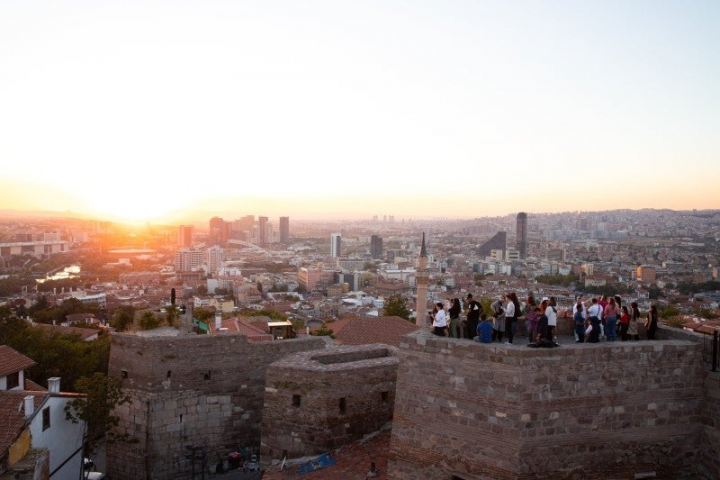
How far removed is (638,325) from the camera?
378 inches

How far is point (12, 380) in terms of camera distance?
1428 cm

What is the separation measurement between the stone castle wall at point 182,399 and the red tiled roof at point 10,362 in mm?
2487

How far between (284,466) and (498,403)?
4.64 m

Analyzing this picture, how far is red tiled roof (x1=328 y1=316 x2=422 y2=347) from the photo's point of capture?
26219mm

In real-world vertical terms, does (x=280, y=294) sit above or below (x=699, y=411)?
below

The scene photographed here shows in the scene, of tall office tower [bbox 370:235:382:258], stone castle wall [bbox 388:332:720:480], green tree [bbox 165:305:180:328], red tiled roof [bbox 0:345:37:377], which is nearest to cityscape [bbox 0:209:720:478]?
green tree [bbox 165:305:180:328]

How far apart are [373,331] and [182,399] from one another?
1515 cm

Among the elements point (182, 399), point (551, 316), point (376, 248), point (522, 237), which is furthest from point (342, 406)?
point (376, 248)

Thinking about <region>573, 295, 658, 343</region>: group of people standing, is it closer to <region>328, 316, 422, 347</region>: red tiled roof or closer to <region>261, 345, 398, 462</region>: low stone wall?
<region>261, 345, 398, 462</region>: low stone wall

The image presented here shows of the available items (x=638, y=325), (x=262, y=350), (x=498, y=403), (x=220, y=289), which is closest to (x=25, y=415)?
(x=262, y=350)

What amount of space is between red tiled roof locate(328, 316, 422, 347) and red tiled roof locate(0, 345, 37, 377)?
13441 mm

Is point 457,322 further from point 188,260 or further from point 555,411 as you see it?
point 188,260

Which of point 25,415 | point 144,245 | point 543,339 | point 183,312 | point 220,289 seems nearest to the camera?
point 543,339

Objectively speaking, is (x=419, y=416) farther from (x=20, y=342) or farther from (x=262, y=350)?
(x=20, y=342)
